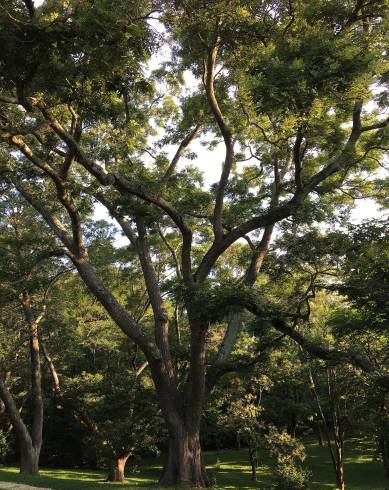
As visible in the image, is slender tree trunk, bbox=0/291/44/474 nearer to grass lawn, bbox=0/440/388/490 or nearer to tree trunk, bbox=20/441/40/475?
tree trunk, bbox=20/441/40/475

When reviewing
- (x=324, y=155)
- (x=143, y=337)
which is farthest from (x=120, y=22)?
(x=324, y=155)

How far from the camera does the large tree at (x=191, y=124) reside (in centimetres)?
704

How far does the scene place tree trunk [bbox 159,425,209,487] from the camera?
444 inches

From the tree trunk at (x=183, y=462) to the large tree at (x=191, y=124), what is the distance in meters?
0.03

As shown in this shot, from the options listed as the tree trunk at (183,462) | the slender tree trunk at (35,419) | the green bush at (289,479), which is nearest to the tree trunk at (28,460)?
the slender tree trunk at (35,419)

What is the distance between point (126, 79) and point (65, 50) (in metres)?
1.78

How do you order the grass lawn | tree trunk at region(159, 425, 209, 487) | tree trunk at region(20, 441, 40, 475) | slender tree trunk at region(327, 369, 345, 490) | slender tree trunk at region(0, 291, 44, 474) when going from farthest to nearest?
the grass lawn
slender tree trunk at region(327, 369, 345, 490)
slender tree trunk at region(0, 291, 44, 474)
tree trunk at region(20, 441, 40, 475)
tree trunk at region(159, 425, 209, 487)

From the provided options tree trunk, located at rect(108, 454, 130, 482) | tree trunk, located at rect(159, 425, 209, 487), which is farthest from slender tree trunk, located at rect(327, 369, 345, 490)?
tree trunk, located at rect(108, 454, 130, 482)

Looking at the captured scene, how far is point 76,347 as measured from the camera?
22.1 meters

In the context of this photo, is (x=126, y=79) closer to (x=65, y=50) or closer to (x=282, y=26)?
(x=65, y=50)

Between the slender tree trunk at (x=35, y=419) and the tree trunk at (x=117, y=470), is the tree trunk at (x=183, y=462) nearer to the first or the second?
the slender tree trunk at (x=35, y=419)

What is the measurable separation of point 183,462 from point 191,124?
9.03 meters

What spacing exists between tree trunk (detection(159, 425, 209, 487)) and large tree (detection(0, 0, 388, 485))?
1.4 inches

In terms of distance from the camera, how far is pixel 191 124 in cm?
1382
